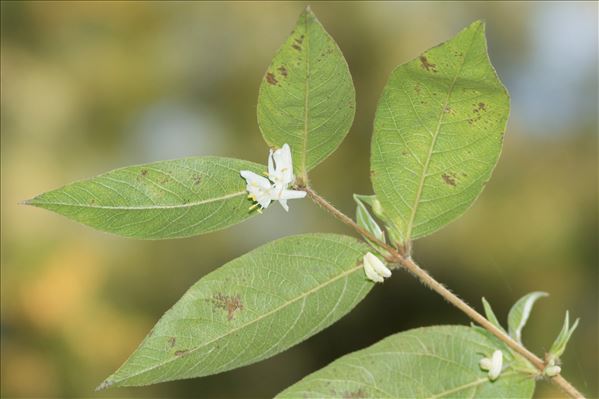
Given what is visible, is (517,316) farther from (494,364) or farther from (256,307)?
(256,307)

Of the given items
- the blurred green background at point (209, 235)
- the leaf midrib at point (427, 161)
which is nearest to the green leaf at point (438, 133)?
the leaf midrib at point (427, 161)

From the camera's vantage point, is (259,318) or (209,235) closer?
(259,318)

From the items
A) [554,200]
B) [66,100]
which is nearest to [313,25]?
[554,200]

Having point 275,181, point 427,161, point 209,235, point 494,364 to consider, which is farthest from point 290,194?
point 209,235

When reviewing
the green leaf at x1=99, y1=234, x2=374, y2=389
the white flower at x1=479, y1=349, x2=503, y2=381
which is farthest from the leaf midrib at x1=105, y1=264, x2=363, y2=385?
the white flower at x1=479, y1=349, x2=503, y2=381

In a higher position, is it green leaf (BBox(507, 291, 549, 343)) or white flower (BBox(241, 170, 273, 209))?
white flower (BBox(241, 170, 273, 209))

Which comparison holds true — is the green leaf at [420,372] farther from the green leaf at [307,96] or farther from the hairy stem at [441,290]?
the green leaf at [307,96]

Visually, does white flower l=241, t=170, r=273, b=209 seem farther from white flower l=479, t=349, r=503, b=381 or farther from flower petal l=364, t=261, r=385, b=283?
white flower l=479, t=349, r=503, b=381
